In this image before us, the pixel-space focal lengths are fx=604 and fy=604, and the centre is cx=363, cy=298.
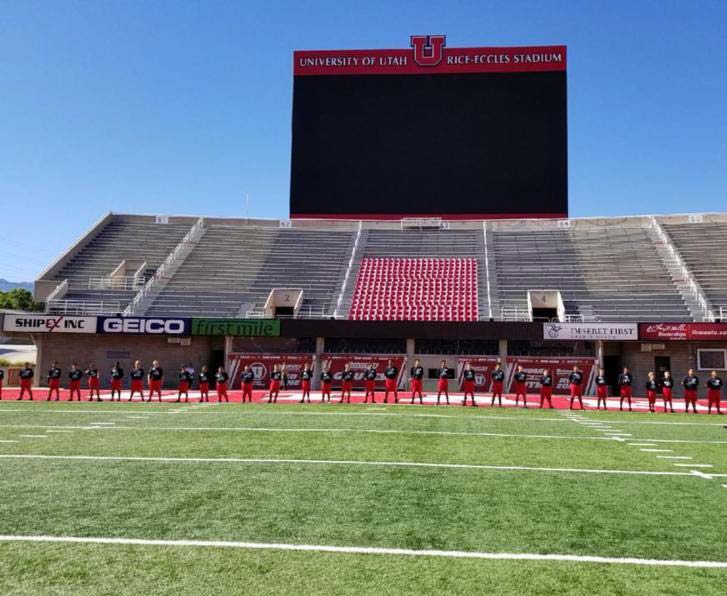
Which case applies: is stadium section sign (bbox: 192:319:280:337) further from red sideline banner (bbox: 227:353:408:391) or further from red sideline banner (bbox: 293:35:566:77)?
red sideline banner (bbox: 293:35:566:77)

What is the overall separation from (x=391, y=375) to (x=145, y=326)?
11.4 meters

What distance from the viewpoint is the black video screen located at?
31562 millimetres

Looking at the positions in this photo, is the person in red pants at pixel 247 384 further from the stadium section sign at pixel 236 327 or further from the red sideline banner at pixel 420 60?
the red sideline banner at pixel 420 60

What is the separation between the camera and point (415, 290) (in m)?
29.6

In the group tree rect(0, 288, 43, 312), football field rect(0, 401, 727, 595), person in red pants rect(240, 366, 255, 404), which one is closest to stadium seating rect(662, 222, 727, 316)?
football field rect(0, 401, 727, 595)

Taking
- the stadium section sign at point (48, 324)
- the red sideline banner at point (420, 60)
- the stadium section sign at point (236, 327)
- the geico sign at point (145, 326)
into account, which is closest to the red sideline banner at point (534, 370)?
the stadium section sign at point (236, 327)

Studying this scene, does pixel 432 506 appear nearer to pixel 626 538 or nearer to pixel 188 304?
pixel 626 538

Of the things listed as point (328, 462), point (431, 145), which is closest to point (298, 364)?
point (431, 145)

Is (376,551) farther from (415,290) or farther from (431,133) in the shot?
(431,133)

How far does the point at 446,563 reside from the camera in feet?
15.8

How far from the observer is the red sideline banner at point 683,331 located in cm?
2312

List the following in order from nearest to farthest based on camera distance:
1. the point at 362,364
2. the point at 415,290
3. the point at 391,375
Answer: the point at 391,375, the point at 362,364, the point at 415,290

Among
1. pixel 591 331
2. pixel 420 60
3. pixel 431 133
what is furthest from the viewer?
pixel 420 60

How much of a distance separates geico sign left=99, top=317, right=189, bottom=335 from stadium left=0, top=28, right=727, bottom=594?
0.31 feet
